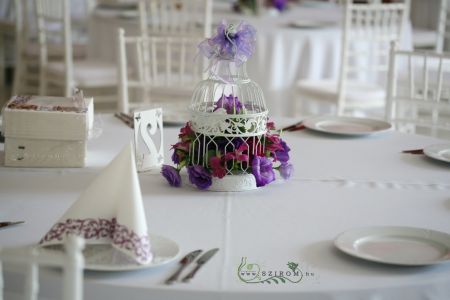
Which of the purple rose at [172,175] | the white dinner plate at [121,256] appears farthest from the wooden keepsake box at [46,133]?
the white dinner plate at [121,256]

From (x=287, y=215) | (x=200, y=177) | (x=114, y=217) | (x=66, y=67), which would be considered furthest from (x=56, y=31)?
(x=114, y=217)

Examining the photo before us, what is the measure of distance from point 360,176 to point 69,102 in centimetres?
70

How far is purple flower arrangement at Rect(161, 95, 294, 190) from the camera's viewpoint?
5.93 feet

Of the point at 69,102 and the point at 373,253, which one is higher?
the point at 69,102

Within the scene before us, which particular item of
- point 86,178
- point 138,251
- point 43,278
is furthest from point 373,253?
point 86,178

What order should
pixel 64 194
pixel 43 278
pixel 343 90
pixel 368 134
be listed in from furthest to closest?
1. pixel 343 90
2. pixel 368 134
3. pixel 64 194
4. pixel 43 278

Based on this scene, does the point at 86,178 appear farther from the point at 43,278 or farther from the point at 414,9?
the point at 414,9

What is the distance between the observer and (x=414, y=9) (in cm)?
698

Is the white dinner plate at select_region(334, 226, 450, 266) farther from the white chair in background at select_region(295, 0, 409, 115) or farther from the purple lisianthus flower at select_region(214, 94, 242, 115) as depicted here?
the white chair in background at select_region(295, 0, 409, 115)

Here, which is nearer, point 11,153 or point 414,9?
point 11,153

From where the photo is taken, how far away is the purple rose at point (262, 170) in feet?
5.96

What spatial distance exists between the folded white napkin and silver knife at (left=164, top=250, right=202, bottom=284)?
53mm

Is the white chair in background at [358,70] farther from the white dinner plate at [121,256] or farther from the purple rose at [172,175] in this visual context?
the white dinner plate at [121,256]

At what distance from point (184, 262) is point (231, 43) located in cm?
Result: 59
